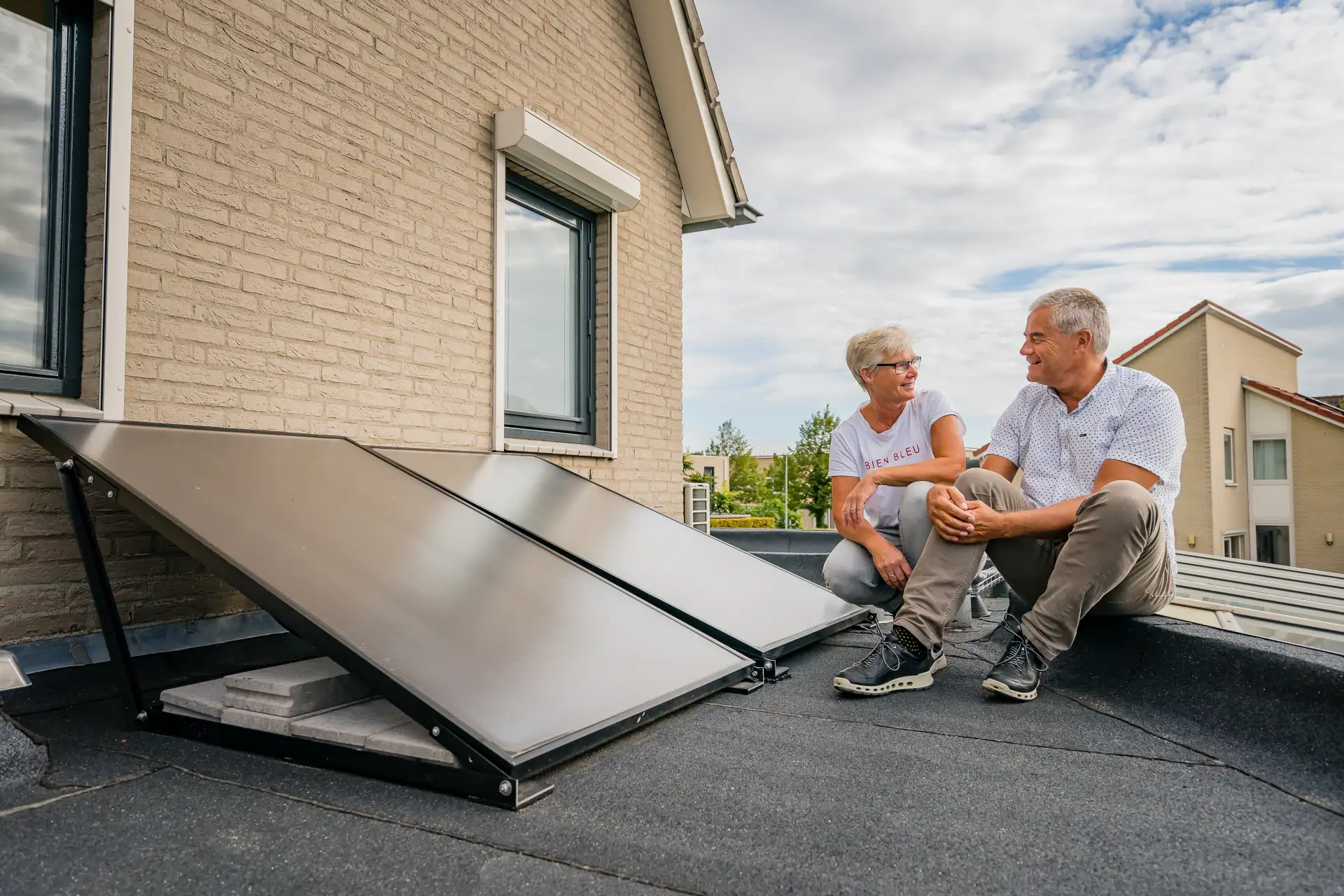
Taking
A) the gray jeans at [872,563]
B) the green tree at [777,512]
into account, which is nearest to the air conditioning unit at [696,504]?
the gray jeans at [872,563]

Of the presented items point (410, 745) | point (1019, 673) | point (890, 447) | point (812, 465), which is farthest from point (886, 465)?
point (812, 465)

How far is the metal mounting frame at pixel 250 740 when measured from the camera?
57.2 inches

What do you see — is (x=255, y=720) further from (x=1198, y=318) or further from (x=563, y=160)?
(x=1198, y=318)

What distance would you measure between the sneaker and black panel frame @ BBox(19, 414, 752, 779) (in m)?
0.53

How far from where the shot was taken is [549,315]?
5.08 m

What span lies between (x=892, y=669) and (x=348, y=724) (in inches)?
60.0

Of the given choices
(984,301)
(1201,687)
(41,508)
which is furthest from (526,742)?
(984,301)

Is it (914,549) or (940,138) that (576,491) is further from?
(940,138)

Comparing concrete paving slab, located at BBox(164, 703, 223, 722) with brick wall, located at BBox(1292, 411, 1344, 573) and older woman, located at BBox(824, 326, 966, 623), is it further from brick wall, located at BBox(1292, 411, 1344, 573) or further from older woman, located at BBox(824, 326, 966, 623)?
brick wall, located at BBox(1292, 411, 1344, 573)

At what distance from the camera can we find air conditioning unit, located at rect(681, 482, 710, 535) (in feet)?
21.4

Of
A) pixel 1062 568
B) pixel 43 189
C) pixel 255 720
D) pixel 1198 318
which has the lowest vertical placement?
pixel 255 720

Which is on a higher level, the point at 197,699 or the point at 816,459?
the point at 816,459

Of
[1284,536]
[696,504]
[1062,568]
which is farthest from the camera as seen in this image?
[1284,536]

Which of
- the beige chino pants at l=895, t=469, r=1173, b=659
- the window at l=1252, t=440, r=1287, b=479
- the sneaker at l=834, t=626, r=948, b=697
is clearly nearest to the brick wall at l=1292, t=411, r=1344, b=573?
the window at l=1252, t=440, r=1287, b=479
